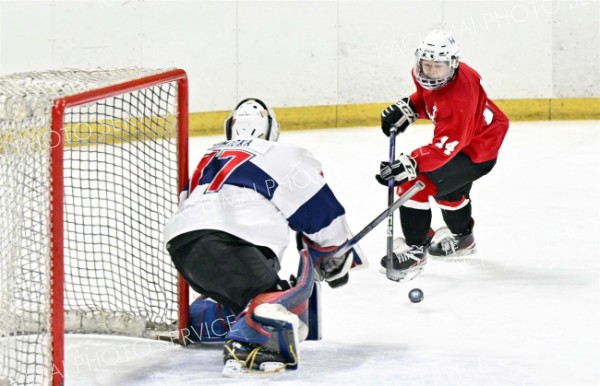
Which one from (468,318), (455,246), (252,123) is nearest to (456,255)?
(455,246)

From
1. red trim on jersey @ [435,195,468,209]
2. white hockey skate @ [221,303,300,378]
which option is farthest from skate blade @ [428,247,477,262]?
white hockey skate @ [221,303,300,378]

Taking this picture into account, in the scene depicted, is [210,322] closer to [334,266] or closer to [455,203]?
[334,266]

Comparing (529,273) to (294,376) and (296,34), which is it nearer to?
(294,376)

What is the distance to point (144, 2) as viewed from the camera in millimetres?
6941

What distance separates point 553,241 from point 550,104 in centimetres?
316

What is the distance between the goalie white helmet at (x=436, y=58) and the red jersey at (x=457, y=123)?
0.15 feet

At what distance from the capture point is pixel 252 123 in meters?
3.34

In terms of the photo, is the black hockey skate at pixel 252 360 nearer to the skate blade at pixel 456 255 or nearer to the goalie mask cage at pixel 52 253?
the goalie mask cage at pixel 52 253

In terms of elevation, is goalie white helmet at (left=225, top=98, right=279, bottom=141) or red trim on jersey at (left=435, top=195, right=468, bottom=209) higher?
goalie white helmet at (left=225, top=98, right=279, bottom=141)

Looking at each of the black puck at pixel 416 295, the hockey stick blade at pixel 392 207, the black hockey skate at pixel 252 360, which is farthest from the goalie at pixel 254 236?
the black puck at pixel 416 295

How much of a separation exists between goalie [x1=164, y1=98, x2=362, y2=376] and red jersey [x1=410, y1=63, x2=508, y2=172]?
0.75 m

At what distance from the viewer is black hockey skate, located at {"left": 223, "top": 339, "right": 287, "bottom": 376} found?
300 centimetres

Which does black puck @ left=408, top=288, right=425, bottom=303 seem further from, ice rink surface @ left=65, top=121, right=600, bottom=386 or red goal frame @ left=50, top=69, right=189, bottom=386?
red goal frame @ left=50, top=69, right=189, bottom=386

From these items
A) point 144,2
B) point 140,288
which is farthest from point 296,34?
point 140,288
